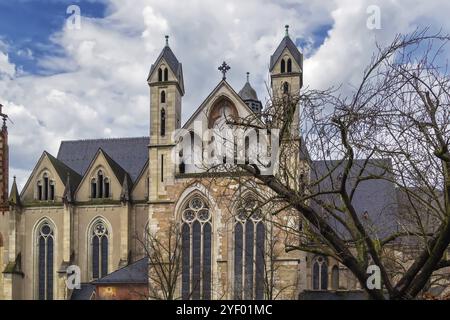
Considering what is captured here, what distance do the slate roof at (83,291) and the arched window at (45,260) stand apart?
84.3 inches

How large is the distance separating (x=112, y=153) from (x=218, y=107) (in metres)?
14.0

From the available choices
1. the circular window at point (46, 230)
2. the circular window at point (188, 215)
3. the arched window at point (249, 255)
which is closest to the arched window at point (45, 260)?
the circular window at point (46, 230)

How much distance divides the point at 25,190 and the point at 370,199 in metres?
21.9

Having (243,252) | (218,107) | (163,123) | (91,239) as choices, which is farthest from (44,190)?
(243,252)

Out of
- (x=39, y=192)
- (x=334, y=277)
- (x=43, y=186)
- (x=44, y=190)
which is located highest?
(x=43, y=186)

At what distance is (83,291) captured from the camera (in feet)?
129

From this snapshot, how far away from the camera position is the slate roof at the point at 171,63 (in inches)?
1403

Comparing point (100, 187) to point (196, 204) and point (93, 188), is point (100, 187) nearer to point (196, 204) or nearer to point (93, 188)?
point (93, 188)

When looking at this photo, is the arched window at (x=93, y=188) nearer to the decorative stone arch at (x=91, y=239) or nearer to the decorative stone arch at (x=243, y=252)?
the decorative stone arch at (x=91, y=239)

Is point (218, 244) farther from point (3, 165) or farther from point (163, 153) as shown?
point (3, 165)

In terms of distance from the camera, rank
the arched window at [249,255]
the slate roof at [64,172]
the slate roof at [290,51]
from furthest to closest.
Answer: the slate roof at [64,172] < the slate roof at [290,51] < the arched window at [249,255]

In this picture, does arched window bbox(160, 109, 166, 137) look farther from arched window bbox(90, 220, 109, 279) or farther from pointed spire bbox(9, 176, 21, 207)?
pointed spire bbox(9, 176, 21, 207)

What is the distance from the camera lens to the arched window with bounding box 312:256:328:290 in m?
39.6

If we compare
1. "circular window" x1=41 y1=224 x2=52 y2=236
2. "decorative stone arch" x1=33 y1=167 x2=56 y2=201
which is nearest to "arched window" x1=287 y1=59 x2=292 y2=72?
"decorative stone arch" x1=33 y1=167 x2=56 y2=201
